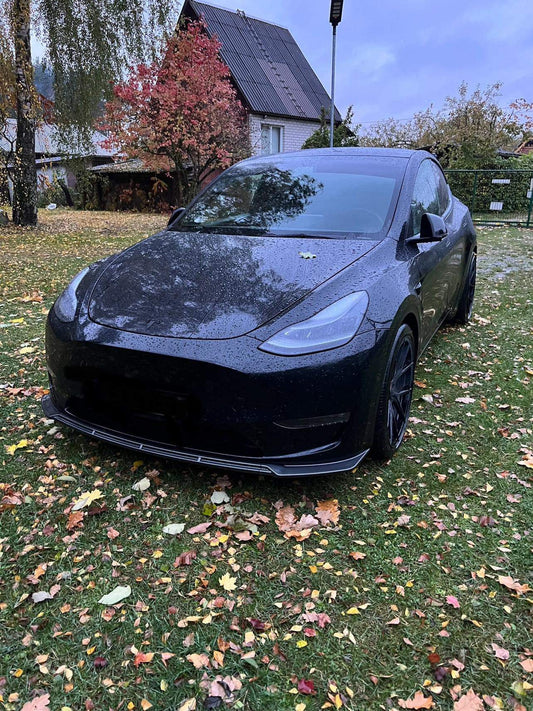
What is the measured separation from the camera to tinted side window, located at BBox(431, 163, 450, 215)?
4019mm

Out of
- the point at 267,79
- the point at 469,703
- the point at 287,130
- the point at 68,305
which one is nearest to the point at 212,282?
the point at 68,305

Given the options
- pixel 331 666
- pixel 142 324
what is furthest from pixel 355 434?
pixel 142 324

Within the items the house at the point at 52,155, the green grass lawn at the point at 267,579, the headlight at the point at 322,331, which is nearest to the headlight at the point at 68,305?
the green grass lawn at the point at 267,579

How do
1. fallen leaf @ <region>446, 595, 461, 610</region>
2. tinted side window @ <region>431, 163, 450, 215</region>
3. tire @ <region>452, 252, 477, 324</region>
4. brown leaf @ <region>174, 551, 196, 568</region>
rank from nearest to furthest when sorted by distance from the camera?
1. fallen leaf @ <region>446, 595, 461, 610</region>
2. brown leaf @ <region>174, 551, 196, 568</region>
3. tinted side window @ <region>431, 163, 450, 215</region>
4. tire @ <region>452, 252, 477, 324</region>

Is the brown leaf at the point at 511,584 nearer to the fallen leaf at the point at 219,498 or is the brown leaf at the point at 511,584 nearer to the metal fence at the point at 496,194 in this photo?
the fallen leaf at the point at 219,498

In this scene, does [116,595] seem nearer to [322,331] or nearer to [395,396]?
[322,331]

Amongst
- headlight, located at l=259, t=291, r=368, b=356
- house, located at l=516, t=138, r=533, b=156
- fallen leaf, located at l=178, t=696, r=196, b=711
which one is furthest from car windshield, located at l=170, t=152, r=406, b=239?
house, located at l=516, t=138, r=533, b=156

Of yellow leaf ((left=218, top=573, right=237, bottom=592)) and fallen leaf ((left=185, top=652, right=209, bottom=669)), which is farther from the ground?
yellow leaf ((left=218, top=573, right=237, bottom=592))

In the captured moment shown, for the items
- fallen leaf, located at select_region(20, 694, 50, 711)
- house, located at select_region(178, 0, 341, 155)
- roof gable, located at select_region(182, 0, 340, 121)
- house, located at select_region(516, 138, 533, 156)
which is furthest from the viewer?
house, located at select_region(516, 138, 533, 156)

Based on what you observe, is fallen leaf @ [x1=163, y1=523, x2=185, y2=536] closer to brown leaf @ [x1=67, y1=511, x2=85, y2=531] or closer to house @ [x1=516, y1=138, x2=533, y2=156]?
Answer: brown leaf @ [x1=67, y1=511, x2=85, y2=531]

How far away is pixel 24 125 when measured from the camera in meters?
10.9

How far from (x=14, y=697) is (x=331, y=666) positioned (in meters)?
0.94

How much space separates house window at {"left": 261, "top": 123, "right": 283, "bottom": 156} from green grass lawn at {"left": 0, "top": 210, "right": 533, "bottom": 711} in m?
19.2

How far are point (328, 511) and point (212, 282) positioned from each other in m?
1.17
